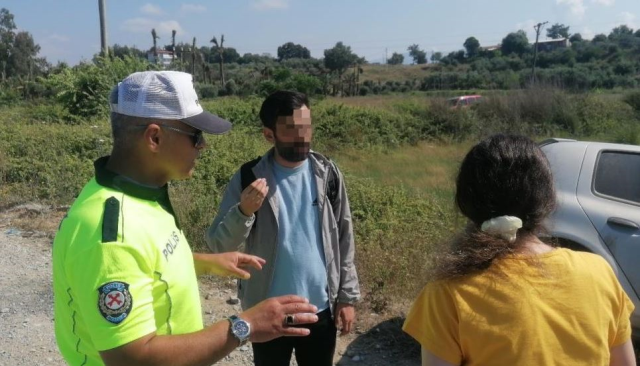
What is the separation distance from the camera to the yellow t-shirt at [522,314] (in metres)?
1.40

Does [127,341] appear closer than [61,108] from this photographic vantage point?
Yes

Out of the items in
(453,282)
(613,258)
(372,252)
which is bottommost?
(372,252)

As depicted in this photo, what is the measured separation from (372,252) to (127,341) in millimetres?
4639

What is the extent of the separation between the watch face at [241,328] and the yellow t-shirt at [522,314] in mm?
437

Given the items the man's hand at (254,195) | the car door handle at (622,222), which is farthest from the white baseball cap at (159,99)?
the car door handle at (622,222)

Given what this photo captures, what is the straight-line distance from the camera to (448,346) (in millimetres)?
1437

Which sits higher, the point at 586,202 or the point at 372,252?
the point at 586,202

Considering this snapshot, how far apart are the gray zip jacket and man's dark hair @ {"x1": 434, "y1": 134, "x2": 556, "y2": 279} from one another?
4.05 ft

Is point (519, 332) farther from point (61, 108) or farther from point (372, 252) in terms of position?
point (61, 108)

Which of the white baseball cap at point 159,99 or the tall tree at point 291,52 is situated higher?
the tall tree at point 291,52

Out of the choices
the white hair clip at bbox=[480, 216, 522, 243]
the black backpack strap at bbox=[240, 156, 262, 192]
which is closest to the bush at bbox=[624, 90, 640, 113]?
the black backpack strap at bbox=[240, 156, 262, 192]

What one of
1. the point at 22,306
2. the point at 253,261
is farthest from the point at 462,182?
the point at 22,306

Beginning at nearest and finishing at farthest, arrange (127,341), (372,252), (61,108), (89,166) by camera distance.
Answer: (127,341)
(372,252)
(89,166)
(61,108)

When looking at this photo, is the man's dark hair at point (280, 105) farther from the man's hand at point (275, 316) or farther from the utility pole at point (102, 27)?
the utility pole at point (102, 27)
